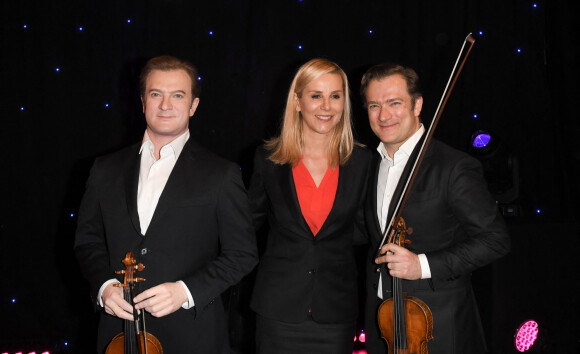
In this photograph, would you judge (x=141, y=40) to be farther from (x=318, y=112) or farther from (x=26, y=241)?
(x=318, y=112)

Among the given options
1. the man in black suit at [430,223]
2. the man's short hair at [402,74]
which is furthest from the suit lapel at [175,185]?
the man's short hair at [402,74]

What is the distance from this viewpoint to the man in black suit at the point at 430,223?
6.29 ft

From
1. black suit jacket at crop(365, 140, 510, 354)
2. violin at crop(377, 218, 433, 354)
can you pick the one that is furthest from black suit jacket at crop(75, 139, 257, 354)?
black suit jacket at crop(365, 140, 510, 354)

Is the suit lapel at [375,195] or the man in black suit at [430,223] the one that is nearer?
the man in black suit at [430,223]

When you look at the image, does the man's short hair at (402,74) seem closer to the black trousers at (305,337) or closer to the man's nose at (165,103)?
the man's nose at (165,103)

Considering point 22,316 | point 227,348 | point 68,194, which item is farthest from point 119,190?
point 22,316

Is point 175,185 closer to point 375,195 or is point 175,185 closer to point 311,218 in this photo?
point 311,218

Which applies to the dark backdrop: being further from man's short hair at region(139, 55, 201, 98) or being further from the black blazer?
man's short hair at region(139, 55, 201, 98)

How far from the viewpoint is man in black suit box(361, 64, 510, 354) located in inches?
75.4

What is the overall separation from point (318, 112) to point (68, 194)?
2.15 m

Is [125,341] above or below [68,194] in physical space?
below

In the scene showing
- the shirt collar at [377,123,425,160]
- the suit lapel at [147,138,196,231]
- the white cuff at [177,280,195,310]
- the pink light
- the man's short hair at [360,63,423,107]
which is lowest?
the pink light

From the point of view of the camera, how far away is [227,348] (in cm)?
190

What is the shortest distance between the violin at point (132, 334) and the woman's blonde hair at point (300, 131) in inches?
33.8
